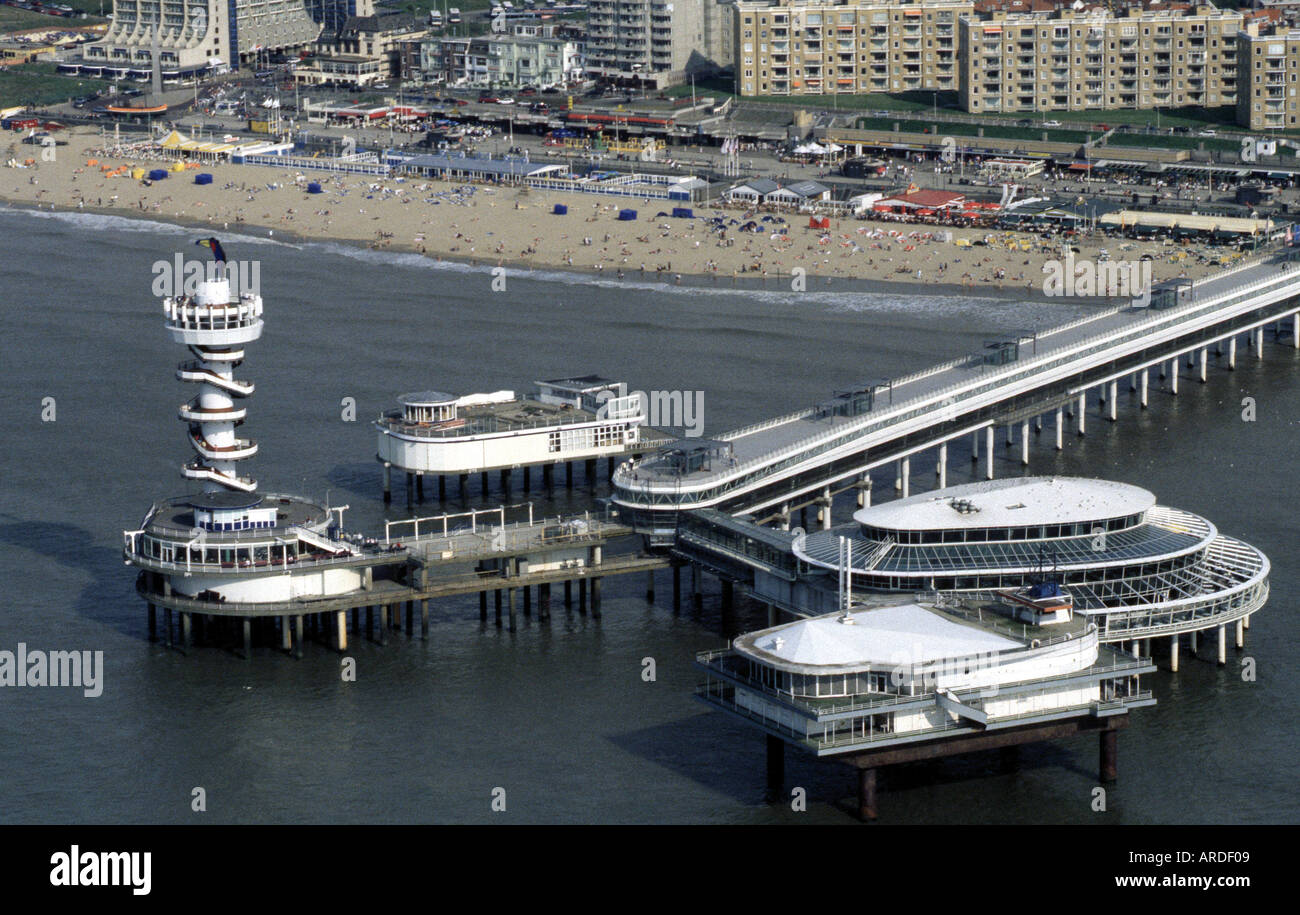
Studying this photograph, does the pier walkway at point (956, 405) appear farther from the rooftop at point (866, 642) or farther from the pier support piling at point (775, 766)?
the pier support piling at point (775, 766)

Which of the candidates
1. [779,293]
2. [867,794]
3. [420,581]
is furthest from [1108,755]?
[779,293]

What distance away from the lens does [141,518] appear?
337ft

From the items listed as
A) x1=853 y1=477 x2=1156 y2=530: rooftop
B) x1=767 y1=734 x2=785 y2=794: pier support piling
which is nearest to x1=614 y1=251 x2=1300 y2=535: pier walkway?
x1=853 y1=477 x2=1156 y2=530: rooftop

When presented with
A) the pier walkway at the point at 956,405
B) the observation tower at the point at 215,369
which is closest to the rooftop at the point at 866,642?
the pier walkway at the point at 956,405

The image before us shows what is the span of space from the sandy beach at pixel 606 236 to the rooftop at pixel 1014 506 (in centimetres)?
6713

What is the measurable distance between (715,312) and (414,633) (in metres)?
62.8

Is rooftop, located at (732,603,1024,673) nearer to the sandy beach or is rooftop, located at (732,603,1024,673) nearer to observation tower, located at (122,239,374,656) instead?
observation tower, located at (122,239,374,656)

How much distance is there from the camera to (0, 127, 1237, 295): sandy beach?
160 metres

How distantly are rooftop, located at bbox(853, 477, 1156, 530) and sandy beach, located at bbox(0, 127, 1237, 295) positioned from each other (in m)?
67.1

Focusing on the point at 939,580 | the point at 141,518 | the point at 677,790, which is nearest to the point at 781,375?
the point at 141,518

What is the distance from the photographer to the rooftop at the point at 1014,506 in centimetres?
8469

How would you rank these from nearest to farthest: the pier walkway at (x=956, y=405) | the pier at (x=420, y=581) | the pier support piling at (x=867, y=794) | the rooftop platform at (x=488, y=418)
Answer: the pier support piling at (x=867, y=794)
the pier at (x=420, y=581)
the pier walkway at (x=956, y=405)
the rooftop platform at (x=488, y=418)

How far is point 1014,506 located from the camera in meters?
86.0

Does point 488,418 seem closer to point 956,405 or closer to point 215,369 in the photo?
point 215,369
